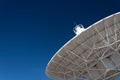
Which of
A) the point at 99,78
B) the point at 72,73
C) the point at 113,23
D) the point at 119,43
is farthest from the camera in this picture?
the point at 72,73

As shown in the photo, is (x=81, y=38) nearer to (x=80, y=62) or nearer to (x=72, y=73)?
(x=80, y=62)

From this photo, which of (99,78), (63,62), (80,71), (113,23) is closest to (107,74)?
(99,78)

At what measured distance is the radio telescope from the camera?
30109 millimetres

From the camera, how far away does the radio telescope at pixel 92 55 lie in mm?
30109

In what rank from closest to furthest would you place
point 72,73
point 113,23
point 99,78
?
point 113,23, point 99,78, point 72,73

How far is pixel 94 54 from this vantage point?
33156 mm

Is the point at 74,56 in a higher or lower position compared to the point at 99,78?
higher

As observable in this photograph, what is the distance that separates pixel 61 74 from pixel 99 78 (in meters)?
5.72

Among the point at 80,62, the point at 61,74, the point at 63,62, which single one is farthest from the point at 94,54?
the point at 61,74

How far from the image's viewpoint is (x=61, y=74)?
125 ft

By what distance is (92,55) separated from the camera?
33.3 metres

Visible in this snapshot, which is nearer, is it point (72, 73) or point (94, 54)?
point (94, 54)

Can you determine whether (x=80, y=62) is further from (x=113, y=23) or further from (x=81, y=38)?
(x=113, y=23)

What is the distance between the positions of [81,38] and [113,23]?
3946 mm
